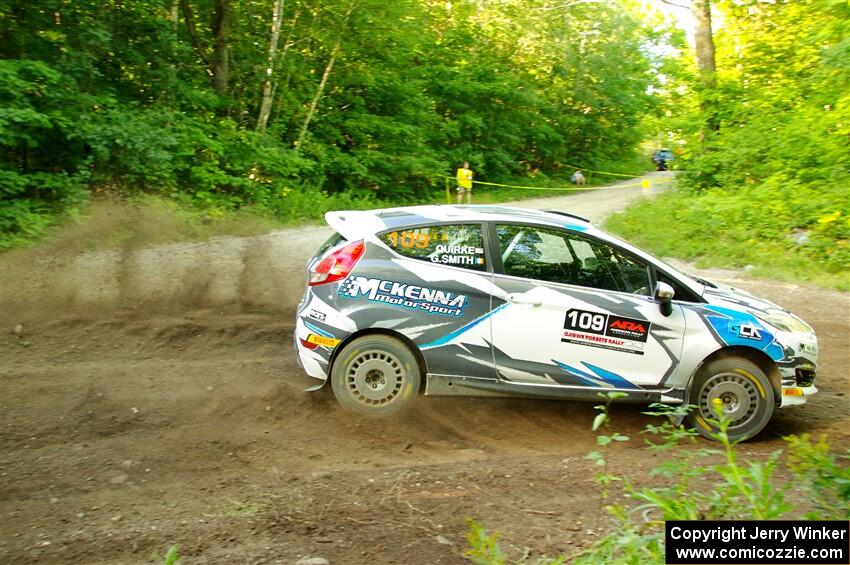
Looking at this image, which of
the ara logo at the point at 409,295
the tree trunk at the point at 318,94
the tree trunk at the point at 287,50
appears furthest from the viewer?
the tree trunk at the point at 318,94

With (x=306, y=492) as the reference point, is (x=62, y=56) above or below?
above

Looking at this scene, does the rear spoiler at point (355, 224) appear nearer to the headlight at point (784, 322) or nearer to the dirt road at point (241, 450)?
the dirt road at point (241, 450)

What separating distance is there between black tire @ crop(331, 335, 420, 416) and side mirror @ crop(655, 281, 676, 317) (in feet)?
7.02

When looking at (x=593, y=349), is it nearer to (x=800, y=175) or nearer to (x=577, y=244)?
(x=577, y=244)

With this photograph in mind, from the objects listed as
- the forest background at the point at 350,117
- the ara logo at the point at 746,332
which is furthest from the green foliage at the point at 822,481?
the forest background at the point at 350,117

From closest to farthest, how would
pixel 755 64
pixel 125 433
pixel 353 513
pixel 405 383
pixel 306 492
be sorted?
pixel 353 513 < pixel 306 492 < pixel 125 433 < pixel 405 383 < pixel 755 64

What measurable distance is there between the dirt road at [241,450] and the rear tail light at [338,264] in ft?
3.81

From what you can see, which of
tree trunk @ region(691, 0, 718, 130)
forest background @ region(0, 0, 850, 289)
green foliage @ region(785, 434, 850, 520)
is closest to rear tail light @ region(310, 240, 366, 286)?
green foliage @ region(785, 434, 850, 520)

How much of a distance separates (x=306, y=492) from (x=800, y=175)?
46.2 feet

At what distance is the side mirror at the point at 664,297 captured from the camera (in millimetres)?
5914

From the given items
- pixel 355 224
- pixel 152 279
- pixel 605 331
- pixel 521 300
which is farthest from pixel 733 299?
pixel 152 279

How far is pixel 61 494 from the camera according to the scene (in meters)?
4.82

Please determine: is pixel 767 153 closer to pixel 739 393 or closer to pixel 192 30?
pixel 739 393

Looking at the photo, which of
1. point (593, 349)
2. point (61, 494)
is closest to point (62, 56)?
point (61, 494)
